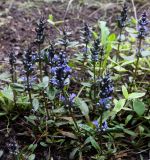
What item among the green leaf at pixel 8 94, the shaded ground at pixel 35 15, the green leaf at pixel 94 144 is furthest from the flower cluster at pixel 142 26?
the shaded ground at pixel 35 15

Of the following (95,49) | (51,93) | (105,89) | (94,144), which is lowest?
(94,144)

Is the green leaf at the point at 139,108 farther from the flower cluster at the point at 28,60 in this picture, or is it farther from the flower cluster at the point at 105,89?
the flower cluster at the point at 28,60

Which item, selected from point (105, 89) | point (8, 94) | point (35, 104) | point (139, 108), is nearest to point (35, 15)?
point (8, 94)

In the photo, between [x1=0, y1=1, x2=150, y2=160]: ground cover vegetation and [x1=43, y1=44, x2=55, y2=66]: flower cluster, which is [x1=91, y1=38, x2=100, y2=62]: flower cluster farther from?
[x1=43, y1=44, x2=55, y2=66]: flower cluster

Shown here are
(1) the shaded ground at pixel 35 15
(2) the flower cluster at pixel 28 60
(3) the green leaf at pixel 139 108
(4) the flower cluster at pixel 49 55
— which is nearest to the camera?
(2) the flower cluster at pixel 28 60

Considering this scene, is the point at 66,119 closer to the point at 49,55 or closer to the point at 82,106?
the point at 82,106

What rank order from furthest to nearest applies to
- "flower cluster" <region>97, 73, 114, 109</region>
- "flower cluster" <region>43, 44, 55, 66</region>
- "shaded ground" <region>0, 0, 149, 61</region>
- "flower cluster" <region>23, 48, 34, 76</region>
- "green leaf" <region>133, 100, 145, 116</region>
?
"shaded ground" <region>0, 0, 149, 61</region> < "green leaf" <region>133, 100, 145, 116</region> < "flower cluster" <region>43, 44, 55, 66</region> < "flower cluster" <region>23, 48, 34, 76</region> < "flower cluster" <region>97, 73, 114, 109</region>

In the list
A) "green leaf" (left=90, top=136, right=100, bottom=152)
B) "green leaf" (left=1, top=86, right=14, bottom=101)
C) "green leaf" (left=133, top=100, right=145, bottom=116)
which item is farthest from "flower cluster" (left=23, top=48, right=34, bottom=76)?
"green leaf" (left=133, top=100, right=145, bottom=116)

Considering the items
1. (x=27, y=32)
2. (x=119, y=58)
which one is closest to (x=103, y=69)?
(x=119, y=58)

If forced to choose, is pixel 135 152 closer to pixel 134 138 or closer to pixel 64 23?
pixel 134 138

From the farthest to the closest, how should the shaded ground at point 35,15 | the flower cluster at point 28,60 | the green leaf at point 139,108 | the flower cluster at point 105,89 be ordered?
the shaded ground at point 35,15 → the green leaf at point 139,108 → the flower cluster at point 28,60 → the flower cluster at point 105,89

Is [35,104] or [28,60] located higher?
[28,60]
